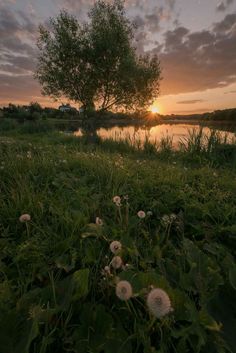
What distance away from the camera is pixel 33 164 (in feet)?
12.1

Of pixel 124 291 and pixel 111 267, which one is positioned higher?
pixel 124 291

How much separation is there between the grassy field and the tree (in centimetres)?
1690

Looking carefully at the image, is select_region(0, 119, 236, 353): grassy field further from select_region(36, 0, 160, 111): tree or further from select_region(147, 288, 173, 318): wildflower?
select_region(36, 0, 160, 111): tree

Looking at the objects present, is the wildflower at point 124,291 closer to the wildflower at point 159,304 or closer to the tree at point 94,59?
the wildflower at point 159,304

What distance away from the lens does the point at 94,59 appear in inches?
714

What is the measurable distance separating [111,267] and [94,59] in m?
19.3

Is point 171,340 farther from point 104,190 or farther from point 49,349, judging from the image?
point 104,190

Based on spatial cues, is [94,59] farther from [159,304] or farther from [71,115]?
[71,115]

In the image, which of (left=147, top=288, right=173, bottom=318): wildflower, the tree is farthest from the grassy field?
the tree

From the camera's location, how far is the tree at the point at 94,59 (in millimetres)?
17828

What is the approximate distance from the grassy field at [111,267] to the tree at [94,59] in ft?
55.5

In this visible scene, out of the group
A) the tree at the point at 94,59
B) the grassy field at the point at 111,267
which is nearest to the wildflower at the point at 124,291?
the grassy field at the point at 111,267

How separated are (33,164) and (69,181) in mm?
880

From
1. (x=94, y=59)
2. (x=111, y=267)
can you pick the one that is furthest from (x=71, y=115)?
(x=111, y=267)
